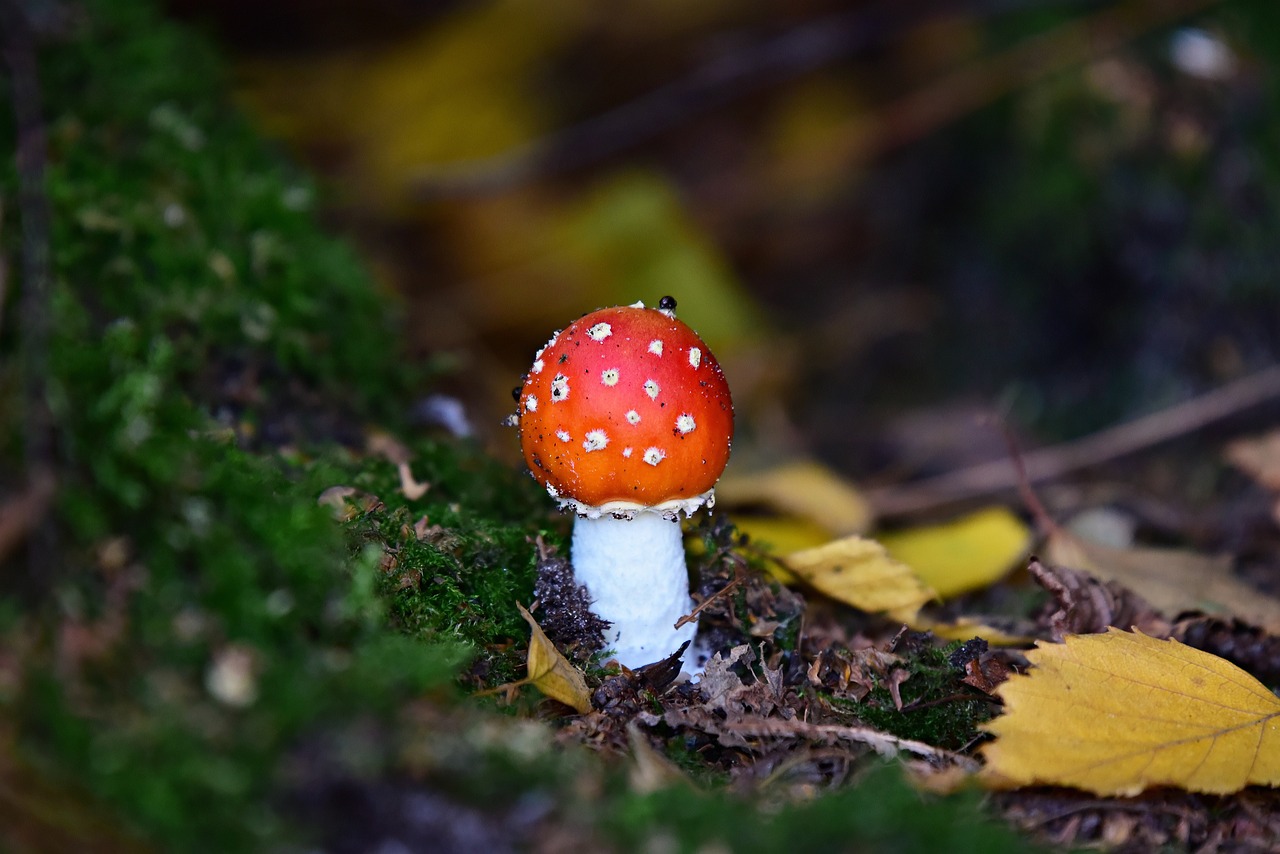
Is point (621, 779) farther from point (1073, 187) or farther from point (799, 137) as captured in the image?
point (799, 137)

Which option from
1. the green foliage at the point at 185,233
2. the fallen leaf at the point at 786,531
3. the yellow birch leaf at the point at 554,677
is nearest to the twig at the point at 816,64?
the green foliage at the point at 185,233

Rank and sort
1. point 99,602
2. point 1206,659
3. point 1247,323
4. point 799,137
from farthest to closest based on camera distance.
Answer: point 799,137, point 1247,323, point 1206,659, point 99,602

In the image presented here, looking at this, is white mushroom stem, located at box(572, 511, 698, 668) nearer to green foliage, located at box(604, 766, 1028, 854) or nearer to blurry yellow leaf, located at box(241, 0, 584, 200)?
green foliage, located at box(604, 766, 1028, 854)

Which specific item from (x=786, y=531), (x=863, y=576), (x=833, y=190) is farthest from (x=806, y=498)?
(x=833, y=190)

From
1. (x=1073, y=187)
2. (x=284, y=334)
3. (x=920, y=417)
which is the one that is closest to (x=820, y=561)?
(x=284, y=334)

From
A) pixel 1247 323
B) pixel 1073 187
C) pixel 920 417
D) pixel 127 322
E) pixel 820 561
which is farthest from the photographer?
pixel 920 417

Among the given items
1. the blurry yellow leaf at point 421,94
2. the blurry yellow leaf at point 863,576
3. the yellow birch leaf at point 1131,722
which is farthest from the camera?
the blurry yellow leaf at point 421,94

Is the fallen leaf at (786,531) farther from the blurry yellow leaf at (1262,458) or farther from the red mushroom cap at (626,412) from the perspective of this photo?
the blurry yellow leaf at (1262,458)
